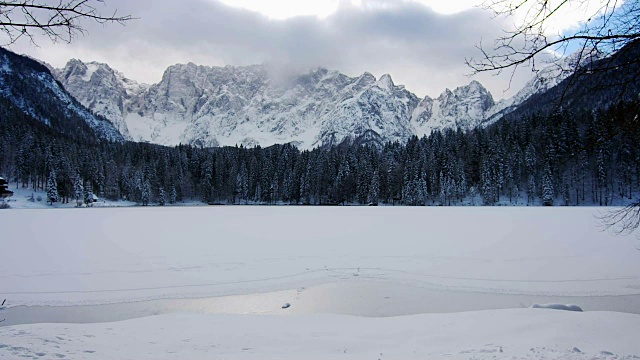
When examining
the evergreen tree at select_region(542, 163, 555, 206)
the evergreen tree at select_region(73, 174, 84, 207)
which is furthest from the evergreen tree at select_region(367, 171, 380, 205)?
the evergreen tree at select_region(73, 174, 84, 207)

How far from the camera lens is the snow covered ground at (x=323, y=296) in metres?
5.07

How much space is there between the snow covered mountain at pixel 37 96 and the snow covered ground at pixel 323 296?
183365 mm

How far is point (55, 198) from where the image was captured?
255ft

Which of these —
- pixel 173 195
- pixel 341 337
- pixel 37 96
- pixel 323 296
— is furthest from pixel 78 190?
pixel 37 96

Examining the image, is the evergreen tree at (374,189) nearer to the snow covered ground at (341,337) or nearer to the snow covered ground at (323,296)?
the snow covered ground at (323,296)

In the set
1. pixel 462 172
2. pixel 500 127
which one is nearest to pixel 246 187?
pixel 462 172

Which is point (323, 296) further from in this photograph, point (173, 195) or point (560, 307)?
point (173, 195)

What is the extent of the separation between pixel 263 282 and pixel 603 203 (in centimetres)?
7680

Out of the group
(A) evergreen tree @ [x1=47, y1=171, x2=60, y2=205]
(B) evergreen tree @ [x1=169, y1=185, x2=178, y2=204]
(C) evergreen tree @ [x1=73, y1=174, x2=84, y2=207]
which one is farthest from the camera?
(B) evergreen tree @ [x1=169, y1=185, x2=178, y2=204]

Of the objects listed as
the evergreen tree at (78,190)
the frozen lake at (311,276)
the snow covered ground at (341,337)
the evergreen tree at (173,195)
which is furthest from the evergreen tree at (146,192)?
the snow covered ground at (341,337)

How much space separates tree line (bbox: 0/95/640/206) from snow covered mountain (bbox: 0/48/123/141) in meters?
60.2

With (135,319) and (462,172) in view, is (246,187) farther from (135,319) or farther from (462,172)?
Answer: (135,319)

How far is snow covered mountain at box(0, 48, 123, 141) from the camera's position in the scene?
16338 centimetres

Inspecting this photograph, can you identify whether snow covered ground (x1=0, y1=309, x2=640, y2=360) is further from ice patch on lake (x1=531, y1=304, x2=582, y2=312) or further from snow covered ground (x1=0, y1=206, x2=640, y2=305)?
snow covered ground (x1=0, y1=206, x2=640, y2=305)
